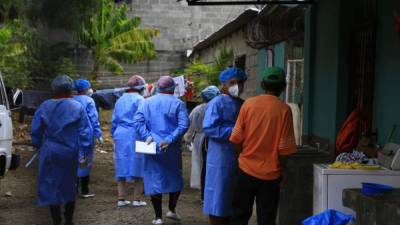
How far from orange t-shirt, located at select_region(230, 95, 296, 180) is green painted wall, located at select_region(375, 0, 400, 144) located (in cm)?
120

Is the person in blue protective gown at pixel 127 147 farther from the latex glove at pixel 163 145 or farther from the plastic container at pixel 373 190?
the plastic container at pixel 373 190

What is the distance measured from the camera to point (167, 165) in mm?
7531

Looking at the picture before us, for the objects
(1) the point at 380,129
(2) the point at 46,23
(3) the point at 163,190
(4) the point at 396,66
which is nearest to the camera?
(2) the point at 46,23

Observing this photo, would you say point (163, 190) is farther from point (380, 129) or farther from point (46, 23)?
point (46, 23)

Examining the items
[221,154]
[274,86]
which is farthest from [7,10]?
[274,86]

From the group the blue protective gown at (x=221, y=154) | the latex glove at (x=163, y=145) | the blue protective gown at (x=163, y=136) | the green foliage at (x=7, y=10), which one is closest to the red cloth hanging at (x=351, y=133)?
the blue protective gown at (x=221, y=154)

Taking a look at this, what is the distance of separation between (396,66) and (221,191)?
201 cm

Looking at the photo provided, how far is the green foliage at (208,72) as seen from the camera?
54.1 ft

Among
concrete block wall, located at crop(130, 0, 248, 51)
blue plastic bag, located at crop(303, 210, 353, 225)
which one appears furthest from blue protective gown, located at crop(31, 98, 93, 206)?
concrete block wall, located at crop(130, 0, 248, 51)

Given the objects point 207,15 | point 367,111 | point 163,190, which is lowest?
point 163,190

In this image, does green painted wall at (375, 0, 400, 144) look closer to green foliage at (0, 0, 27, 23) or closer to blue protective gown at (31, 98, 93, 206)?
blue protective gown at (31, 98, 93, 206)

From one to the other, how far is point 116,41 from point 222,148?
17.6m

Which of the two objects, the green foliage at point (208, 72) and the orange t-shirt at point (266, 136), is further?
the green foliage at point (208, 72)

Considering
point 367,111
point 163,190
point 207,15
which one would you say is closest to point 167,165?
point 163,190
